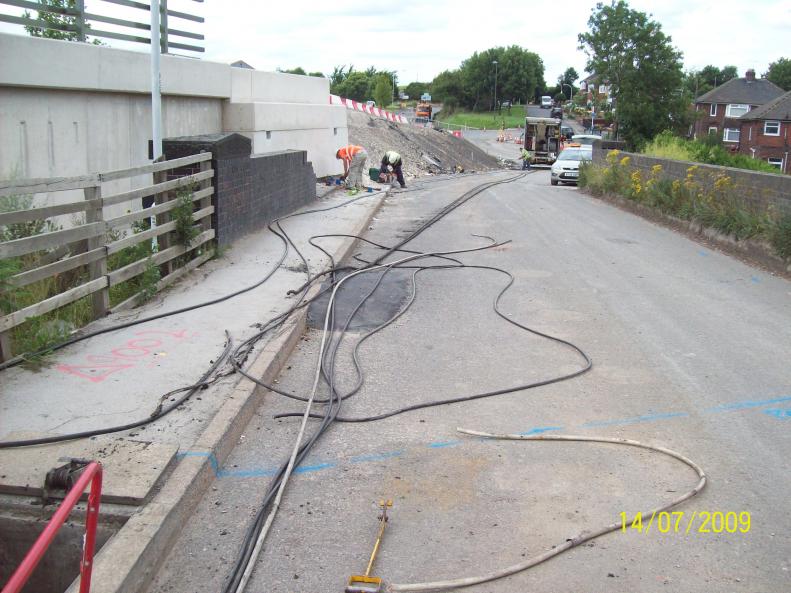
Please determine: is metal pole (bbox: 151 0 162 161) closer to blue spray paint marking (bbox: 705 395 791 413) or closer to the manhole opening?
the manhole opening

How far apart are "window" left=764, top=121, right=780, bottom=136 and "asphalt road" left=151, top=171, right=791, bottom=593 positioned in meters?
63.3

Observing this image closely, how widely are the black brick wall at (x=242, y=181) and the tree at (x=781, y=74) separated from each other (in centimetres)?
13196

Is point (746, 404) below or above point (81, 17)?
below

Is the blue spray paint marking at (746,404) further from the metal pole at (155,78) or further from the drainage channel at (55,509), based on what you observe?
the metal pole at (155,78)

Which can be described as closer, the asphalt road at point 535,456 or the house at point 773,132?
the asphalt road at point 535,456

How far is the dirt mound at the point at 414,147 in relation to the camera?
38.9m

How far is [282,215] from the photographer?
16.5 m

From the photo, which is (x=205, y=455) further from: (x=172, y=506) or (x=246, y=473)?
(x=172, y=506)

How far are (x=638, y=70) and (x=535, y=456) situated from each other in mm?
47929

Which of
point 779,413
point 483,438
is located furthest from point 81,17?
point 779,413

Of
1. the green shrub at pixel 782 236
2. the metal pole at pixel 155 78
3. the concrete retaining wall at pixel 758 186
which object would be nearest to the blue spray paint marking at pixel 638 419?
the metal pole at pixel 155 78

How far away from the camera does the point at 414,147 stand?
148 feet

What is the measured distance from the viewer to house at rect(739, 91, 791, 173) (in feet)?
214

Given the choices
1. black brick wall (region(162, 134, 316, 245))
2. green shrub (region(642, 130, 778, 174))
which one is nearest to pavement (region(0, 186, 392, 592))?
black brick wall (region(162, 134, 316, 245))
